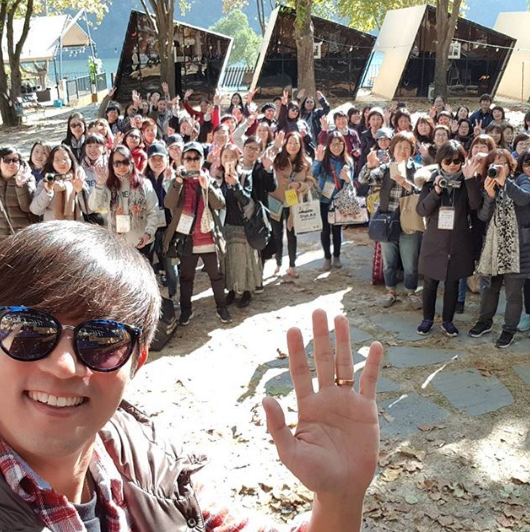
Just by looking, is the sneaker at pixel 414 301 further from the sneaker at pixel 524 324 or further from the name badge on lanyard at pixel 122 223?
the name badge on lanyard at pixel 122 223

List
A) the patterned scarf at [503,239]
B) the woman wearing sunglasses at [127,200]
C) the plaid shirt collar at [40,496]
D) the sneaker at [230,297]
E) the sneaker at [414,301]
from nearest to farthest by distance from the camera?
1. the plaid shirt collar at [40,496]
2. the patterned scarf at [503,239]
3. the woman wearing sunglasses at [127,200]
4. the sneaker at [414,301]
5. the sneaker at [230,297]

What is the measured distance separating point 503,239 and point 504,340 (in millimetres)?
966

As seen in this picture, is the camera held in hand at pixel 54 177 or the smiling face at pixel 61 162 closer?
the camera held in hand at pixel 54 177

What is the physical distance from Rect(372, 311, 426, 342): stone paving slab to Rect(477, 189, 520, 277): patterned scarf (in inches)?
40.2

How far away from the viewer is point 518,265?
5.21 meters

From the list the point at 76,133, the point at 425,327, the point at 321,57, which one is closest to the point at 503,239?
the point at 425,327

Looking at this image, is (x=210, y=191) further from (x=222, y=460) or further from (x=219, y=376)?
(x=222, y=460)

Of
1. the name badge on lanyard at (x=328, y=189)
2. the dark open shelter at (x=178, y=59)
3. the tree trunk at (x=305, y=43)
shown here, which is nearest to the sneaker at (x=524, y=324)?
the name badge on lanyard at (x=328, y=189)

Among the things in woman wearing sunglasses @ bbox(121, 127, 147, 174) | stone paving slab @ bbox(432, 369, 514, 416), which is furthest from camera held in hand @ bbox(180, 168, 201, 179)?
stone paving slab @ bbox(432, 369, 514, 416)

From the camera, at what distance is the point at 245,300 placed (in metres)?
6.79

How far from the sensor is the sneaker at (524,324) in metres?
5.74

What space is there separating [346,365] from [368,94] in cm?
2655

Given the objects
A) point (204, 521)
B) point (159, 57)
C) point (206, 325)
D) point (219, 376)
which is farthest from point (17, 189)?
point (159, 57)

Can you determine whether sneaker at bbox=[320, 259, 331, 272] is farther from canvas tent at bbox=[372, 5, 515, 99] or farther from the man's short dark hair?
canvas tent at bbox=[372, 5, 515, 99]
